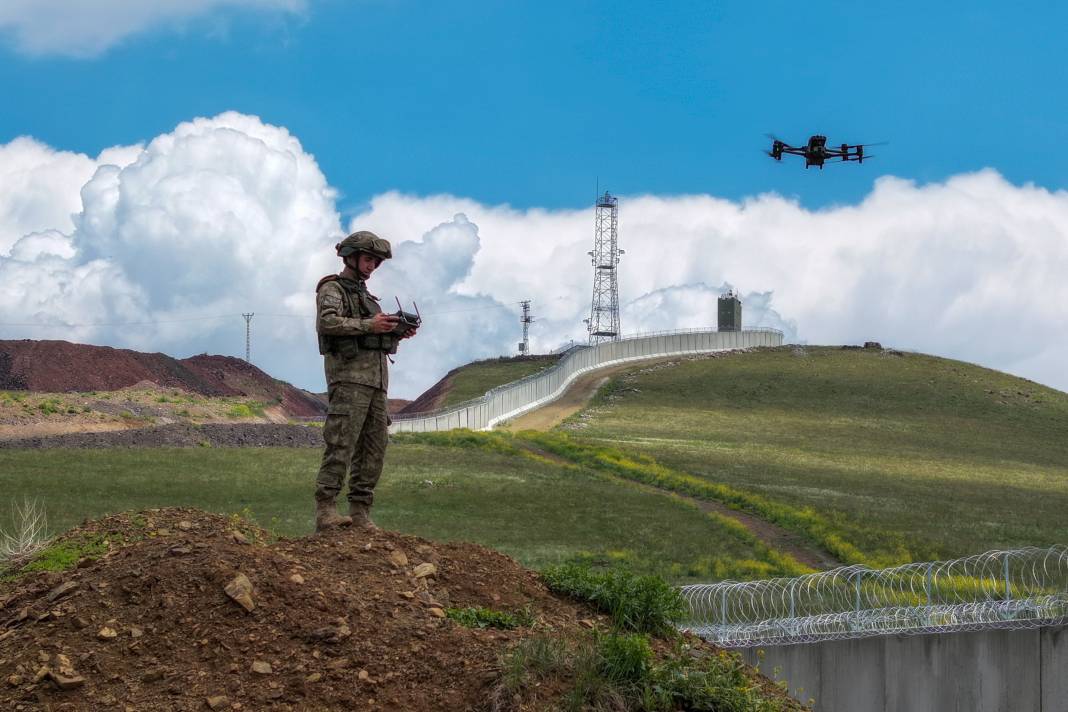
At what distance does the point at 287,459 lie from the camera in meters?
41.7

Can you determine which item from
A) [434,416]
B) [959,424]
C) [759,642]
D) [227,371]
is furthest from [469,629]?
[227,371]

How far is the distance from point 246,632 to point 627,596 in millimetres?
3285

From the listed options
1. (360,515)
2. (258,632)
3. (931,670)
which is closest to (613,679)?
(258,632)

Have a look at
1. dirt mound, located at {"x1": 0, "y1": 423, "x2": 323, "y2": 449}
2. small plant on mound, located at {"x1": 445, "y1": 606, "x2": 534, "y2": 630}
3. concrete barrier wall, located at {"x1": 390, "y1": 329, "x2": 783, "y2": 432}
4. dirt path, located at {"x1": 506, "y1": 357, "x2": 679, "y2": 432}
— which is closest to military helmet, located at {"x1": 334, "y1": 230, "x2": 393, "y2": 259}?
small plant on mound, located at {"x1": 445, "y1": 606, "x2": 534, "y2": 630}

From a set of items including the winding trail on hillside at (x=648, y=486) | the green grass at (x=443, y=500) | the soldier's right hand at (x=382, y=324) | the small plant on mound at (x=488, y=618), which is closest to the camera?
the small plant on mound at (x=488, y=618)

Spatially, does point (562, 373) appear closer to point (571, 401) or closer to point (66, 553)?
point (571, 401)

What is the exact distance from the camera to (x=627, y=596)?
39.1 feet

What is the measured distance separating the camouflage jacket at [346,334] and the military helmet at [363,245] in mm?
292

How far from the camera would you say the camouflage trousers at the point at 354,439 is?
557 inches

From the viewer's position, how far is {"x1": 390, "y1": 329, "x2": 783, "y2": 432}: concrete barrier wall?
6650 cm

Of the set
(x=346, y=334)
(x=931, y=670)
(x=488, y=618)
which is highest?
(x=346, y=334)

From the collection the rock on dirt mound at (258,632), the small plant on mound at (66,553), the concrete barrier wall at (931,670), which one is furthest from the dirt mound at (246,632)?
the concrete barrier wall at (931,670)

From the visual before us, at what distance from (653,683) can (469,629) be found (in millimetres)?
1563

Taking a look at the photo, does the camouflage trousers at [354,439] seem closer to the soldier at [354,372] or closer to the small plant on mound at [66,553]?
the soldier at [354,372]
